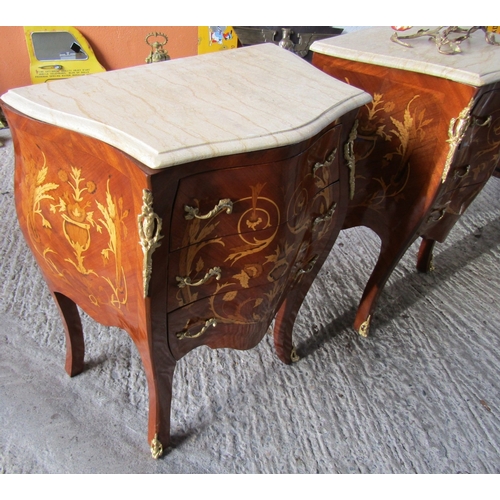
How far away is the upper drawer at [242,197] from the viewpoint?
0.68m

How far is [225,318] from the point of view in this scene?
900 mm

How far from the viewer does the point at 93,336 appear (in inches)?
50.7

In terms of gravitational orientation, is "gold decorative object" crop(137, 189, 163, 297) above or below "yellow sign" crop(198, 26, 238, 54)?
above

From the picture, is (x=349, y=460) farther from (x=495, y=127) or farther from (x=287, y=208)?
(x=495, y=127)

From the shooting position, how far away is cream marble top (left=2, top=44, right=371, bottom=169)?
0.65 meters

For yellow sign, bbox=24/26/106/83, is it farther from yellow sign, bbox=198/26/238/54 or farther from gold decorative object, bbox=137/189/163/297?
gold decorative object, bbox=137/189/163/297

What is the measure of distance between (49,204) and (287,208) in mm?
400

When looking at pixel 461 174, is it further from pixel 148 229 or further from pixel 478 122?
pixel 148 229

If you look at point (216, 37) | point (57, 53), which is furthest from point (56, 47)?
point (216, 37)

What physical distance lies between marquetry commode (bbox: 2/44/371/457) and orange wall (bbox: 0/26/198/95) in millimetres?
1452

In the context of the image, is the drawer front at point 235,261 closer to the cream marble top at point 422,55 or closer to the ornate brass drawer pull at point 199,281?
the ornate brass drawer pull at point 199,281

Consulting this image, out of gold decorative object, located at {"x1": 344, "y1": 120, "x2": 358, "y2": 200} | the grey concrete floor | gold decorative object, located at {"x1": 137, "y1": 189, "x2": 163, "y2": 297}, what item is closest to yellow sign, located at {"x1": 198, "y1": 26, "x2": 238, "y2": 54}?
the grey concrete floor

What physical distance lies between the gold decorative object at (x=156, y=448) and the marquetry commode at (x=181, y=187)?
0.07m

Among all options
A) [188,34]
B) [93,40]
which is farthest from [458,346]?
[93,40]
